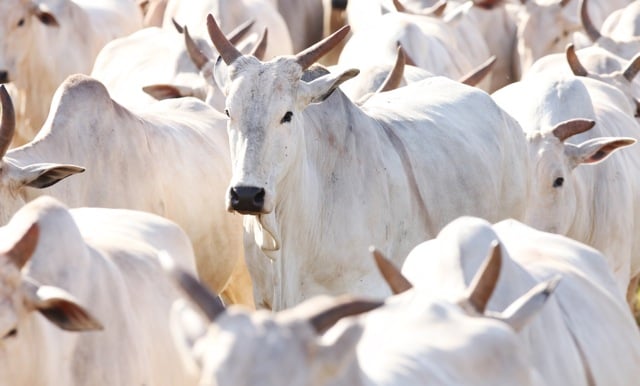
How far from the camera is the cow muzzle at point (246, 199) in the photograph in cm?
618

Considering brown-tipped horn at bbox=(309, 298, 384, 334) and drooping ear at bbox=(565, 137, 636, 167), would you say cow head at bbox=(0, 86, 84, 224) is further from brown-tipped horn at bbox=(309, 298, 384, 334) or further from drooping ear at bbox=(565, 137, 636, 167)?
brown-tipped horn at bbox=(309, 298, 384, 334)

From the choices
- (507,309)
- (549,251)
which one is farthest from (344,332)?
(549,251)

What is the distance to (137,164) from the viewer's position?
7.55 m

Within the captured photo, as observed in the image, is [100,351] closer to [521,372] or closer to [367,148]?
[521,372]

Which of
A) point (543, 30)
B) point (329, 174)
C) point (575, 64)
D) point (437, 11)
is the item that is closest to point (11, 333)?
point (329, 174)

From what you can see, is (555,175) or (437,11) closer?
(555,175)

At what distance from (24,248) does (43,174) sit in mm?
1811

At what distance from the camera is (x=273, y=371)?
3.59 meters

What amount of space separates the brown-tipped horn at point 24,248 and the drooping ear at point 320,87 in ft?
5.97

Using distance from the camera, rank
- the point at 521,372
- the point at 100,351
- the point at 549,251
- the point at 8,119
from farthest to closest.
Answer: the point at 8,119
the point at 549,251
the point at 100,351
the point at 521,372

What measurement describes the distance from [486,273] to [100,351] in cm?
133

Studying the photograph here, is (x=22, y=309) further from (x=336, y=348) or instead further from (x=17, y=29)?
(x=17, y=29)

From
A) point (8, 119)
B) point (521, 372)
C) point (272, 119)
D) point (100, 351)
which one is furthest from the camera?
point (8, 119)

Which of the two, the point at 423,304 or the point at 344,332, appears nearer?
the point at 344,332
